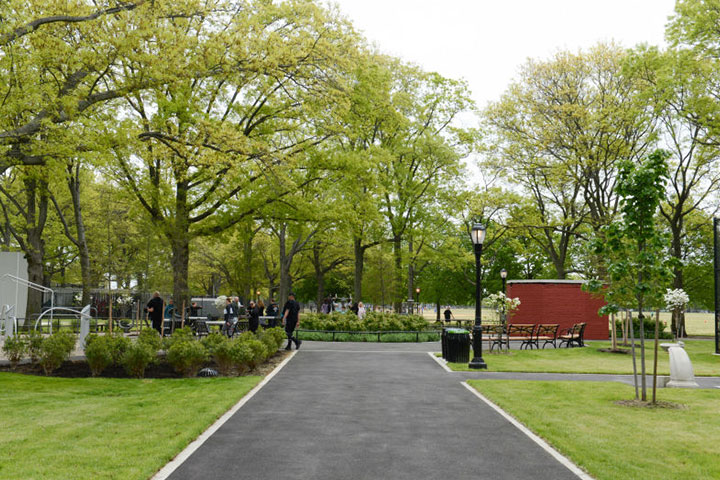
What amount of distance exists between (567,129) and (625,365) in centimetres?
1912

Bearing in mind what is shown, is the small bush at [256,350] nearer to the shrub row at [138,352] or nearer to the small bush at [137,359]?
the shrub row at [138,352]

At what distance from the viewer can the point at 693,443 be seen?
7879mm

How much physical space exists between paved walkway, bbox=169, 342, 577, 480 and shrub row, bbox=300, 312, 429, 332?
12.7 metres

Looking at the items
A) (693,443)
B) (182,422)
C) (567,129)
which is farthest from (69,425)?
(567,129)

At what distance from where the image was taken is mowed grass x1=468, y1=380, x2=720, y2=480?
670cm

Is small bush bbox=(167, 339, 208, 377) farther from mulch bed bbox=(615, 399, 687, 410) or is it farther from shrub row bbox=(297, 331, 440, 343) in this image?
shrub row bbox=(297, 331, 440, 343)

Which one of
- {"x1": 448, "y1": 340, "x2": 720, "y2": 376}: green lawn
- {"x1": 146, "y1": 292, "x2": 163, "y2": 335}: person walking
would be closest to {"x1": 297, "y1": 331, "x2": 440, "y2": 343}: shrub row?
{"x1": 448, "y1": 340, "x2": 720, "y2": 376}: green lawn

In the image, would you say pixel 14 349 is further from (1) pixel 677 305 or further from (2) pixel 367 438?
(1) pixel 677 305

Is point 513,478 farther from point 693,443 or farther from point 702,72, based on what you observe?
point 702,72

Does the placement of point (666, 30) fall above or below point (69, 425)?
above

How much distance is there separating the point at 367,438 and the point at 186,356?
24.1 feet

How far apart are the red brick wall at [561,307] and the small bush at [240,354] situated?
19249 millimetres

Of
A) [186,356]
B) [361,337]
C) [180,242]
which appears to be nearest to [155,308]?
[180,242]

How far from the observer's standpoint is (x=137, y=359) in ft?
45.2
